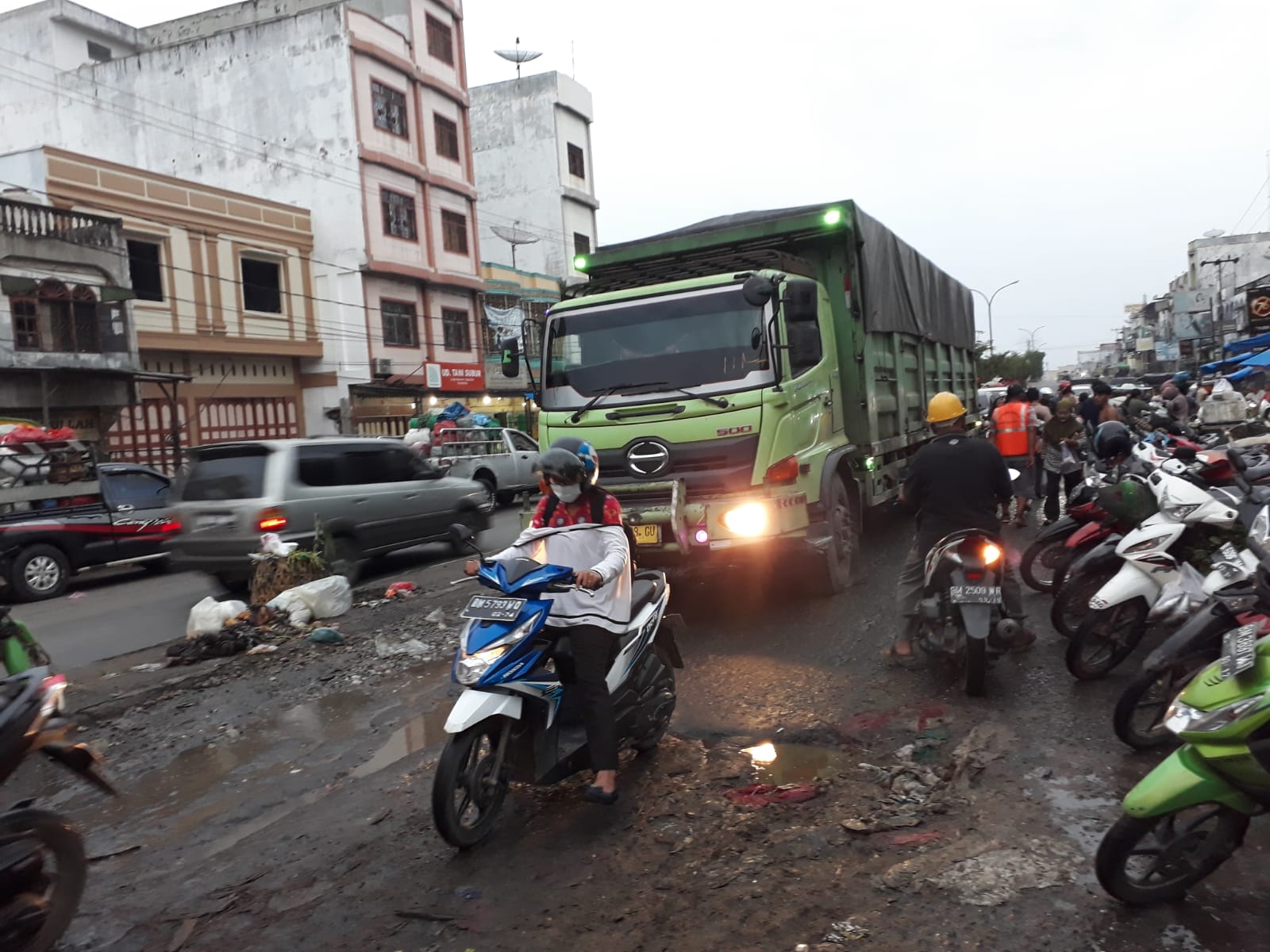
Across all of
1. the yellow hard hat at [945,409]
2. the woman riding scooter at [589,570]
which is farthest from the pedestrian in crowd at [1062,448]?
the woman riding scooter at [589,570]

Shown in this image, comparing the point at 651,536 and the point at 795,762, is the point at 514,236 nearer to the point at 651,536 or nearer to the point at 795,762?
the point at 651,536

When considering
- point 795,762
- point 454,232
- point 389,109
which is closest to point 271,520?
point 795,762

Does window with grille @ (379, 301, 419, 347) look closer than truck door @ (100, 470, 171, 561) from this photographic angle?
No

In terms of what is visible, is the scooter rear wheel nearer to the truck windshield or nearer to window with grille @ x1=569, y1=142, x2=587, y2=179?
the truck windshield

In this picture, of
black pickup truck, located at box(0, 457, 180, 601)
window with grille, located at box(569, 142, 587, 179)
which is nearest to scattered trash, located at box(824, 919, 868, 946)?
black pickup truck, located at box(0, 457, 180, 601)

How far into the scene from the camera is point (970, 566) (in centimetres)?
520

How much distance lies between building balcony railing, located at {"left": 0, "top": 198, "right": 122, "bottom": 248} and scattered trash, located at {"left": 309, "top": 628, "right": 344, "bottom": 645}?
52.1 feet

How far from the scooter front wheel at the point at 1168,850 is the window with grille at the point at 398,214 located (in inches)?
1146

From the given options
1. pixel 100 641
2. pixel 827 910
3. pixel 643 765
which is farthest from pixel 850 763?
pixel 100 641

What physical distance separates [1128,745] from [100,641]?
27.5ft

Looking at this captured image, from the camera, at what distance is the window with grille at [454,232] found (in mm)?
32219

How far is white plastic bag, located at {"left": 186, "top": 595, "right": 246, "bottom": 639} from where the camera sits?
7.91m

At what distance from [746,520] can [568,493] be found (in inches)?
109

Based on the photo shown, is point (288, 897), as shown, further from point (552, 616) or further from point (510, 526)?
point (510, 526)
